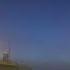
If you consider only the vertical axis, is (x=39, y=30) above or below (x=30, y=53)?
above

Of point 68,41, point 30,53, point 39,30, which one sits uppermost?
point 39,30

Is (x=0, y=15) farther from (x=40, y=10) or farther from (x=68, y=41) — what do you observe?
(x=68, y=41)

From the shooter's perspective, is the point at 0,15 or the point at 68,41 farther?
the point at 0,15

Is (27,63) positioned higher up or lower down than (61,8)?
lower down

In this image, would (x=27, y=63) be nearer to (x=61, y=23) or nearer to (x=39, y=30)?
(x=39, y=30)


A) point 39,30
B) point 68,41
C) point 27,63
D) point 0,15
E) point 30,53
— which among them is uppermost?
point 0,15

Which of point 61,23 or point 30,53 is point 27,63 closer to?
point 30,53

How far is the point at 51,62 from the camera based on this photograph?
5.90ft

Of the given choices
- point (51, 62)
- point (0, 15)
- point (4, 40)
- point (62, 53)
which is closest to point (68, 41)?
point (62, 53)

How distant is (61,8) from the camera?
1.83 m

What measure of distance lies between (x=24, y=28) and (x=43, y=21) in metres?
0.24

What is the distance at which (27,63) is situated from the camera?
1.83 meters

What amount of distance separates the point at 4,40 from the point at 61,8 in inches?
30.5


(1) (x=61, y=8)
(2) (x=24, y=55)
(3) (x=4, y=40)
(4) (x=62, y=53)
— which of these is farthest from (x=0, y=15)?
(4) (x=62, y=53)
